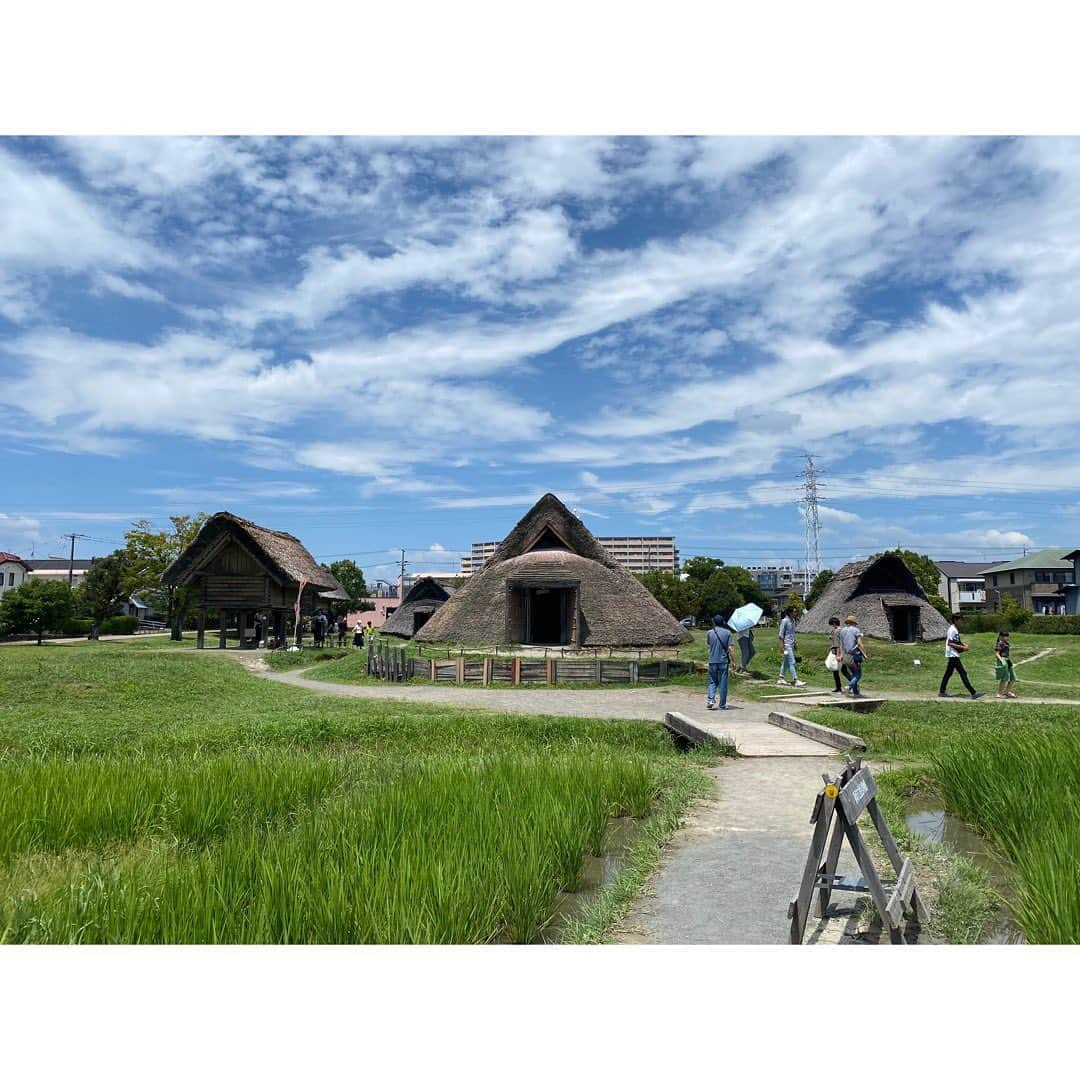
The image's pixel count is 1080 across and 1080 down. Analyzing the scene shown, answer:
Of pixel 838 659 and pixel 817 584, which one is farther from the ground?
pixel 817 584

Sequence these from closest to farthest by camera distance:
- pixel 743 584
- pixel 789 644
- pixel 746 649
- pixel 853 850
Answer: pixel 853 850, pixel 789 644, pixel 746 649, pixel 743 584

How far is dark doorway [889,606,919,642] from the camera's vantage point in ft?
105

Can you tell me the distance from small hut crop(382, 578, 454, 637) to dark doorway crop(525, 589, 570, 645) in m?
12.0

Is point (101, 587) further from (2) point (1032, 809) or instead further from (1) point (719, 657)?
(2) point (1032, 809)

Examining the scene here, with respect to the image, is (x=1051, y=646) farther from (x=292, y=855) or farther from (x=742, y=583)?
(x=742, y=583)

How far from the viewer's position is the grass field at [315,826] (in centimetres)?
390

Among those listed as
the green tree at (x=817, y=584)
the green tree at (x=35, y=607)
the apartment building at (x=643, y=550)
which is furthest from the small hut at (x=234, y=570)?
the apartment building at (x=643, y=550)

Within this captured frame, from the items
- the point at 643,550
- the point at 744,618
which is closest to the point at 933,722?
the point at 744,618

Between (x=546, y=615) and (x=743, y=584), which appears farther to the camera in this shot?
(x=743, y=584)

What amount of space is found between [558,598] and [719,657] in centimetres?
1567

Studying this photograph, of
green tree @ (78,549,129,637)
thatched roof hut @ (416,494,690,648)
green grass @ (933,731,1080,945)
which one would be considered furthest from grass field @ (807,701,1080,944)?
green tree @ (78,549,129,637)

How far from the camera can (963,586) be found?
76.8 meters

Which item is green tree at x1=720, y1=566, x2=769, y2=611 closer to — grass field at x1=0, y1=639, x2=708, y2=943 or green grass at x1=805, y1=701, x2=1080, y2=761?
green grass at x1=805, y1=701, x2=1080, y2=761

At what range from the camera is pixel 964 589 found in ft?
252
